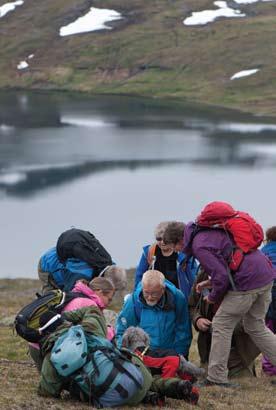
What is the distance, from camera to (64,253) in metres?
9.87

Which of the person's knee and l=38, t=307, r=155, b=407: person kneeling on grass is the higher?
l=38, t=307, r=155, b=407: person kneeling on grass

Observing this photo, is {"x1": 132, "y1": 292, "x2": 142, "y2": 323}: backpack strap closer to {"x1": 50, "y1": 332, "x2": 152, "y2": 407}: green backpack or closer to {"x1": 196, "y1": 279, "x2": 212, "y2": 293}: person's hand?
{"x1": 196, "y1": 279, "x2": 212, "y2": 293}: person's hand

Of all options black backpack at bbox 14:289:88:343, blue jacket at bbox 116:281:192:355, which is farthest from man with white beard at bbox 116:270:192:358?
black backpack at bbox 14:289:88:343

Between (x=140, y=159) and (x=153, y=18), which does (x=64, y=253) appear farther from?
(x=153, y=18)

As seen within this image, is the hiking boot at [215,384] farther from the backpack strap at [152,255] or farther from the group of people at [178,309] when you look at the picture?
the backpack strap at [152,255]

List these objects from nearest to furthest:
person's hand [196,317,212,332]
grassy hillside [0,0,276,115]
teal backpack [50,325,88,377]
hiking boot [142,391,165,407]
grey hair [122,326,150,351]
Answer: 1. teal backpack [50,325,88,377]
2. hiking boot [142,391,165,407]
3. grey hair [122,326,150,351]
4. person's hand [196,317,212,332]
5. grassy hillside [0,0,276,115]

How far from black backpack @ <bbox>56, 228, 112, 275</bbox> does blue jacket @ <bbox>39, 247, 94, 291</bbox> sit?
0.30ft

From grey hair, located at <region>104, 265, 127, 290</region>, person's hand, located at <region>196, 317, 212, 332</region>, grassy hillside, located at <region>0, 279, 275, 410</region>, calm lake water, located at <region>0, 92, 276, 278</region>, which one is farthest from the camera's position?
calm lake water, located at <region>0, 92, 276, 278</region>

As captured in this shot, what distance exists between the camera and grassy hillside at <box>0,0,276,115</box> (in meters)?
119

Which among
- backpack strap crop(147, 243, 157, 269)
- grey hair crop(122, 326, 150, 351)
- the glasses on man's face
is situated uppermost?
the glasses on man's face

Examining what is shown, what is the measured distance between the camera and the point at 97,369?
7.25 m

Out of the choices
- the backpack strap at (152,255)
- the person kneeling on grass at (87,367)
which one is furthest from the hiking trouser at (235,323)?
the person kneeling on grass at (87,367)

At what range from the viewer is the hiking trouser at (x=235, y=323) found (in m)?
8.80

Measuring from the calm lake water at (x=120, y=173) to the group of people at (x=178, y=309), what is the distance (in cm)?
2496
